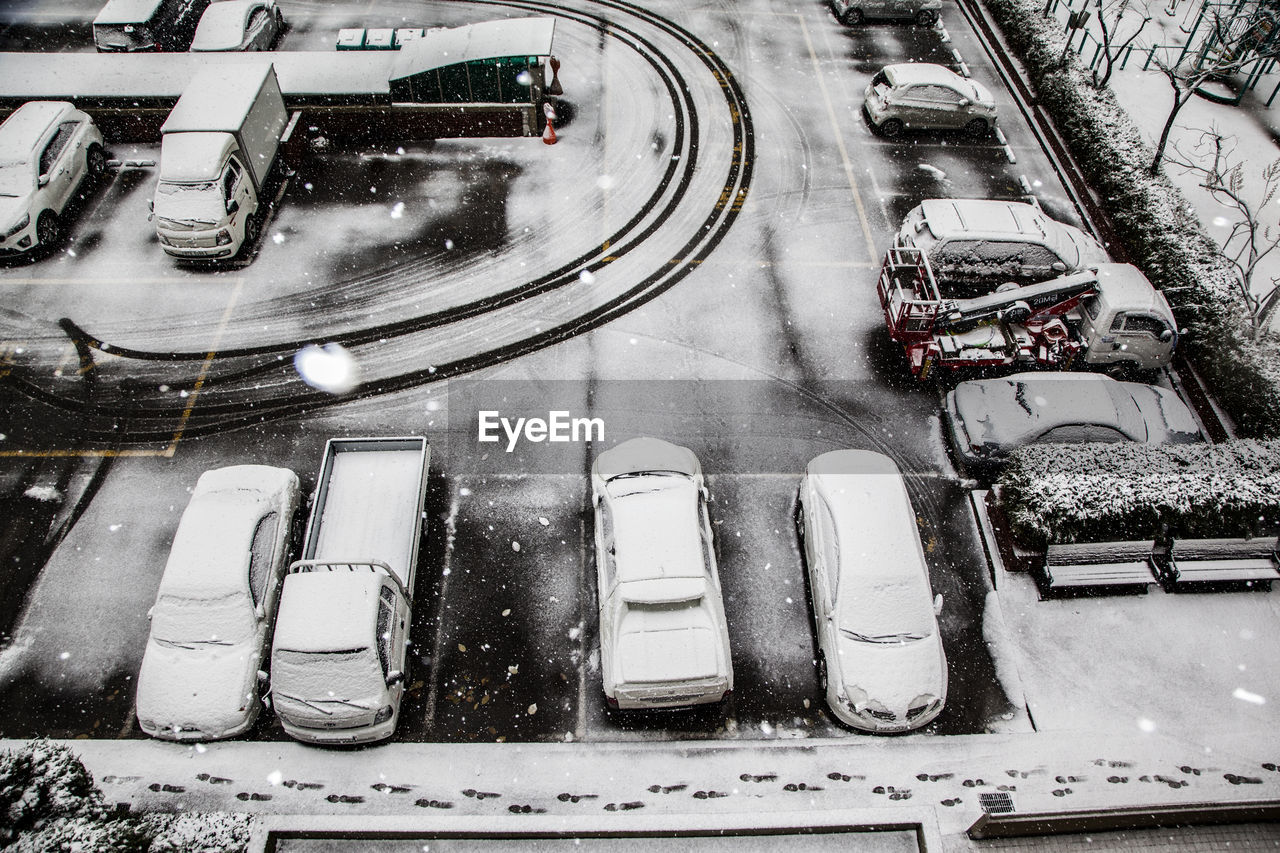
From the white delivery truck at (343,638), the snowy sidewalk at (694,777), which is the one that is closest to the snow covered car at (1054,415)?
the snowy sidewalk at (694,777)

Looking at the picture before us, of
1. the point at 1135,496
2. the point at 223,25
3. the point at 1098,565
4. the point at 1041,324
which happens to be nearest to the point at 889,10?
the point at 1041,324

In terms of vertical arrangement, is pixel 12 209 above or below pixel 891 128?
below

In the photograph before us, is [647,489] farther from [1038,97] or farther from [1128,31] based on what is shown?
[1128,31]

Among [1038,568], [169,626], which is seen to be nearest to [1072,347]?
[1038,568]

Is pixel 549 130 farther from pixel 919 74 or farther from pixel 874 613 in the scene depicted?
pixel 874 613

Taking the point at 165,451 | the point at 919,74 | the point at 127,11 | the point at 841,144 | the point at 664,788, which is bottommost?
the point at 165,451

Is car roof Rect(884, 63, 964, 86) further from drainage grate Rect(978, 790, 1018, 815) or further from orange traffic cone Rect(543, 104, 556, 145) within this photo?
drainage grate Rect(978, 790, 1018, 815)

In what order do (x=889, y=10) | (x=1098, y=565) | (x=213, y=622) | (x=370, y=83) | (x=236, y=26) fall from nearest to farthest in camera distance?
(x=213, y=622) → (x=1098, y=565) → (x=370, y=83) → (x=236, y=26) → (x=889, y=10)
